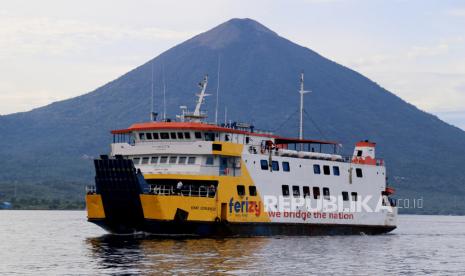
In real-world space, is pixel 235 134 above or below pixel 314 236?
above

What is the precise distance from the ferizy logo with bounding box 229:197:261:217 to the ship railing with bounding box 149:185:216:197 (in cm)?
146

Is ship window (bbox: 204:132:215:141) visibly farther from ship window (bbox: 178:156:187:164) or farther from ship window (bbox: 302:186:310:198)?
ship window (bbox: 302:186:310:198)

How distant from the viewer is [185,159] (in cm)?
4941

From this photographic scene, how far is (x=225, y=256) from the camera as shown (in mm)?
39781

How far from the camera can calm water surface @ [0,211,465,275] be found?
3584 cm

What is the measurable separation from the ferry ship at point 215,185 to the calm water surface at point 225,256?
1.20 meters

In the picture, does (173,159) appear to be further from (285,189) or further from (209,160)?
(285,189)

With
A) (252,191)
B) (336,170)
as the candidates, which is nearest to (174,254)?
(252,191)

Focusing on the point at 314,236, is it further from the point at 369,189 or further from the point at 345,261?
the point at 345,261

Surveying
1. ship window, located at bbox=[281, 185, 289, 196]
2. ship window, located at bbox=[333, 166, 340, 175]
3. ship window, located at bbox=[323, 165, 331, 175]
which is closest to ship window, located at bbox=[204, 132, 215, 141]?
→ ship window, located at bbox=[281, 185, 289, 196]

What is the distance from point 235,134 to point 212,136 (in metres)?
1.70

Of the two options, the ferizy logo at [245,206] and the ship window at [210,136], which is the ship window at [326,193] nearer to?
the ferizy logo at [245,206]

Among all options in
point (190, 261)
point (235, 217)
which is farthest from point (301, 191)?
point (190, 261)

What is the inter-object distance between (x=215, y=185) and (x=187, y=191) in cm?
149
